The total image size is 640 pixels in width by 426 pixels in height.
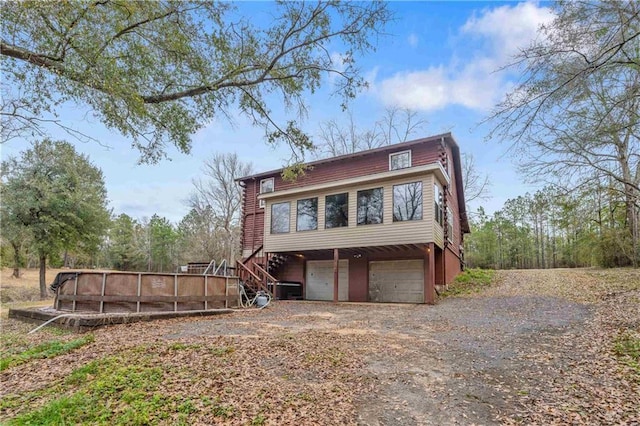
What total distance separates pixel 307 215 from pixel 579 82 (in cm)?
1038

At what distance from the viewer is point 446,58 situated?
11.0 metres

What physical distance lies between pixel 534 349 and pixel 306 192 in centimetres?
1008

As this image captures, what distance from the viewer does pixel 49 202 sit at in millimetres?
17953

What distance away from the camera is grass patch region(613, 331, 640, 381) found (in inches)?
189

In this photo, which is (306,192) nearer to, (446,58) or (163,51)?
(446,58)

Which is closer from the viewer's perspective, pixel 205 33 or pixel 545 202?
pixel 205 33

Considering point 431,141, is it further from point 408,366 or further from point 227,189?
point 227,189

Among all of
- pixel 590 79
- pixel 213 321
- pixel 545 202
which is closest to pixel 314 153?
pixel 213 321

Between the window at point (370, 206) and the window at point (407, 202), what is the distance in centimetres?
62

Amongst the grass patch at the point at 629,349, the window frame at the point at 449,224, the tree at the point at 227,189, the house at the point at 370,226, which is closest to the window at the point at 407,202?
the house at the point at 370,226

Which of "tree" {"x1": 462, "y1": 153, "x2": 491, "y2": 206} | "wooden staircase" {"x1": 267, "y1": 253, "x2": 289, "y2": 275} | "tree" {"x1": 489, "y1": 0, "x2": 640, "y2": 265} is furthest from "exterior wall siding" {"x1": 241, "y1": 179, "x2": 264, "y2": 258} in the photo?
"tree" {"x1": 462, "y1": 153, "x2": 491, "y2": 206}

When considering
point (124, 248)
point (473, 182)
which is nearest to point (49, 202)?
point (124, 248)

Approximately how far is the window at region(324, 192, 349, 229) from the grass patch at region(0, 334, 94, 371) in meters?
8.94

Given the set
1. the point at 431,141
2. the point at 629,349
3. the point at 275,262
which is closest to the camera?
the point at 629,349
